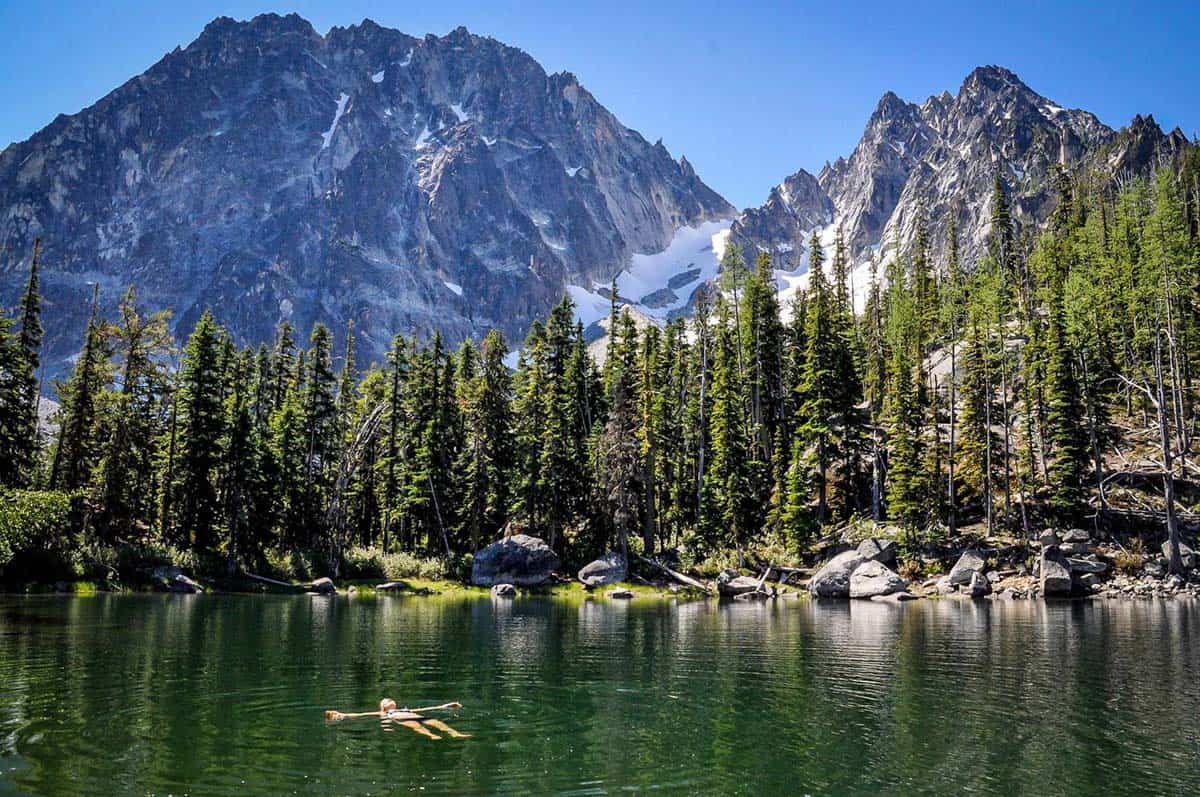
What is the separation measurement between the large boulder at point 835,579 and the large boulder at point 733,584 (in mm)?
4085

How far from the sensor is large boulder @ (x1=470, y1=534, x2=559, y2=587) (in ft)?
199

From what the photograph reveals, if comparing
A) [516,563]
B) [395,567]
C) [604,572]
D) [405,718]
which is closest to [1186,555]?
[604,572]

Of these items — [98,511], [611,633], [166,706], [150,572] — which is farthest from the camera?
[98,511]

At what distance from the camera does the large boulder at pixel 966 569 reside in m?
53.8

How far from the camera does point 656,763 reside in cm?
1386

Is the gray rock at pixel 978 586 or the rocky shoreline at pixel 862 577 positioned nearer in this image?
the rocky shoreline at pixel 862 577

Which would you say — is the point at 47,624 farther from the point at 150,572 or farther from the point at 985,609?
the point at 985,609

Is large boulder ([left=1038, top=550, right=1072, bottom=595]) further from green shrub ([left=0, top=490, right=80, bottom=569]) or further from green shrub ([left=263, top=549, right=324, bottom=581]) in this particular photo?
green shrub ([left=0, top=490, right=80, bottom=569])

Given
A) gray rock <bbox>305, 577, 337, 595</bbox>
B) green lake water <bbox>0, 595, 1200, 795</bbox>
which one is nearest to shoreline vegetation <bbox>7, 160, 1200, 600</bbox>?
gray rock <bbox>305, 577, 337, 595</bbox>

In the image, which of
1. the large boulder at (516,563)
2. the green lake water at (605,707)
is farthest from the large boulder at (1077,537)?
the large boulder at (516,563)

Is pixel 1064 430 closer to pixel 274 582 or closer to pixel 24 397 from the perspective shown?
pixel 274 582

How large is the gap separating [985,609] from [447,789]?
39.0 metres

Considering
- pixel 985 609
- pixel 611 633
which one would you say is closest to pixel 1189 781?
pixel 611 633

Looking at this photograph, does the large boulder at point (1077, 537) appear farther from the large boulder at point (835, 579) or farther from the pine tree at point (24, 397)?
the pine tree at point (24, 397)
